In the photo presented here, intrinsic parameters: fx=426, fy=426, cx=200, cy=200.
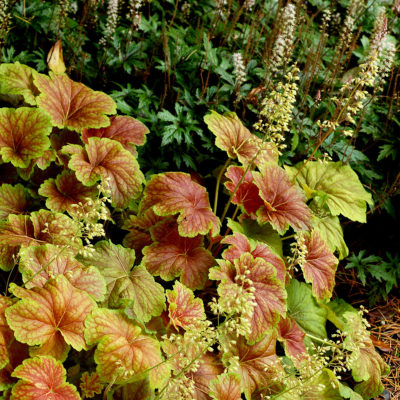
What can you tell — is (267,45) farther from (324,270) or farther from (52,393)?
(52,393)

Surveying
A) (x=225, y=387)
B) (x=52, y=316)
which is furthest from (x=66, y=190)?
(x=225, y=387)

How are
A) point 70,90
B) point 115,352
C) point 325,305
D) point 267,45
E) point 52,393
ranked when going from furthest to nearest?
1. point 267,45
2. point 325,305
3. point 70,90
4. point 115,352
5. point 52,393

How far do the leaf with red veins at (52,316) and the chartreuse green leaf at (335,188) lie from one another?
1.51 metres

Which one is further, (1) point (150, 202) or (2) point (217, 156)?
(2) point (217, 156)

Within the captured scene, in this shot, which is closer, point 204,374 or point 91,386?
point 91,386

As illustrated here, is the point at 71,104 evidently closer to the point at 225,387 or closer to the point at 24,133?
the point at 24,133

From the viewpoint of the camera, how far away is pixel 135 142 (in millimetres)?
2395

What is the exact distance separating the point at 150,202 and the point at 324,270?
1.05 m

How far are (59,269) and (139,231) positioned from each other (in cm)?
61

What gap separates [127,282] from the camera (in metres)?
2.00

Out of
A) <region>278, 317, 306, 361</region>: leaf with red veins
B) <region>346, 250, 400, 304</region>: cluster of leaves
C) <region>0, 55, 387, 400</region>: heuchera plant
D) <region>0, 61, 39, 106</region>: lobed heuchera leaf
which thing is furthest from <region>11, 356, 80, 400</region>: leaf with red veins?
<region>346, 250, 400, 304</region>: cluster of leaves

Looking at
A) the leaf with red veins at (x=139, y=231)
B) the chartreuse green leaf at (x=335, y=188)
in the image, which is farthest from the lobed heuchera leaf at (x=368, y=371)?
the leaf with red veins at (x=139, y=231)

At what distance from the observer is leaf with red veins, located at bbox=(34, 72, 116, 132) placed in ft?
7.39

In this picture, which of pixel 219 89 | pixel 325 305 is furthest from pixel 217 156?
pixel 325 305
